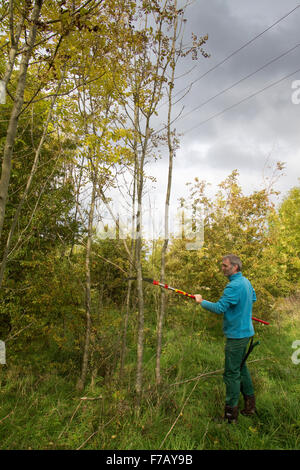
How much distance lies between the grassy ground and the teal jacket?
3.05ft

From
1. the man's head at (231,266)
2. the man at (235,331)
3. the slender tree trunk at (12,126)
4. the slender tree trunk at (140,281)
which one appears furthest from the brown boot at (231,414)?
the slender tree trunk at (12,126)

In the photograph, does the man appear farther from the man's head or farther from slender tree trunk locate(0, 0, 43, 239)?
slender tree trunk locate(0, 0, 43, 239)

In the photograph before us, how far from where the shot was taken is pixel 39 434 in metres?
2.80

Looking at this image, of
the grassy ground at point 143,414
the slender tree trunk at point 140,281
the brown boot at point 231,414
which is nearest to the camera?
the grassy ground at point 143,414

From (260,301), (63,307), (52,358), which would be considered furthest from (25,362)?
(260,301)

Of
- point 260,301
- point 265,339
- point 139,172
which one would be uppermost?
point 139,172

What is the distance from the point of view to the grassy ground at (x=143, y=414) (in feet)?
8.61

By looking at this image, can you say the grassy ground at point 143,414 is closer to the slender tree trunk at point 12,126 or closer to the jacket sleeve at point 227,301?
the jacket sleeve at point 227,301

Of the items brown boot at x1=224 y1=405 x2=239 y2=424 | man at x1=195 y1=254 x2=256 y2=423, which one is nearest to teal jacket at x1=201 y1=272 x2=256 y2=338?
man at x1=195 y1=254 x2=256 y2=423

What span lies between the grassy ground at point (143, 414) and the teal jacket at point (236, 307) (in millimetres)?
929

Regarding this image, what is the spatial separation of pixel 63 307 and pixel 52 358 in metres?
1.29

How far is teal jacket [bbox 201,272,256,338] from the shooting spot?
115 inches

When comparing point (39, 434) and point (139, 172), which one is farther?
point (139, 172)

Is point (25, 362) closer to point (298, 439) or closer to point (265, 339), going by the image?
point (298, 439)
